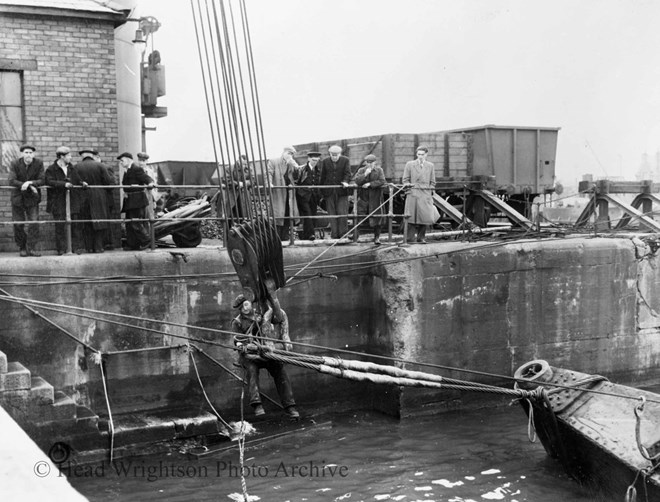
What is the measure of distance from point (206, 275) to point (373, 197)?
3.78m

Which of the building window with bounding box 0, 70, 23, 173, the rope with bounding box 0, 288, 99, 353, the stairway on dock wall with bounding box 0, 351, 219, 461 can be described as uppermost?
the building window with bounding box 0, 70, 23, 173

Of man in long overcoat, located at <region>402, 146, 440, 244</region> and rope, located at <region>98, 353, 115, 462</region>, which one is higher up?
man in long overcoat, located at <region>402, 146, 440, 244</region>

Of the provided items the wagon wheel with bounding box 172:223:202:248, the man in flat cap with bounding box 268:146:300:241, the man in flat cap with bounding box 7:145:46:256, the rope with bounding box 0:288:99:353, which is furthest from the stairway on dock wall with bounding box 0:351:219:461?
the man in flat cap with bounding box 268:146:300:241

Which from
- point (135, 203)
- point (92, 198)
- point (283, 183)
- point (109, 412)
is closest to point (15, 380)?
point (109, 412)

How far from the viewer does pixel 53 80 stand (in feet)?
43.5

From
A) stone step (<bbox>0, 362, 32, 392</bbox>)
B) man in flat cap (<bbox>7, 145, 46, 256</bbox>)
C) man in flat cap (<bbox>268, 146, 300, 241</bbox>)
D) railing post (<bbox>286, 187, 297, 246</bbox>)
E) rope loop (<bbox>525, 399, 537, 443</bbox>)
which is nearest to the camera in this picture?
stone step (<bbox>0, 362, 32, 392</bbox>)

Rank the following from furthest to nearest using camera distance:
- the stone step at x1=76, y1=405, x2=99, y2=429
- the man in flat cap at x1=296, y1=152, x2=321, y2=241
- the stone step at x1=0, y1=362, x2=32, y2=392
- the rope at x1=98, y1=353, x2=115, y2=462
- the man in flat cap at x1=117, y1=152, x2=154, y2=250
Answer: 1. the man in flat cap at x1=296, y1=152, x2=321, y2=241
2. the man in flat cap at x1=117, y1=152, x2=154, y2=250
3. the rope at x1=98, y1=353, x2=115, y2=462
4. the stone step at x1=76, y1=405, x2=99, y2=429
5. the stone step at x1=0, y1=362, x2=32, y2=392

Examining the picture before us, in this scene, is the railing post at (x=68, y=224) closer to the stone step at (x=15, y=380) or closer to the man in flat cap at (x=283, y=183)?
the stone step at (x=15, y=380)

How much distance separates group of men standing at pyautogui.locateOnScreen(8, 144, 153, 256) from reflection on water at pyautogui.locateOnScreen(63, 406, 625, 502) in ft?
11.7

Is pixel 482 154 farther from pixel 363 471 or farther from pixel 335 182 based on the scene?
pixel 363 471

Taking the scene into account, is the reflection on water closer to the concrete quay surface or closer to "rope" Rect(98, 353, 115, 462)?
"rope" Rect(98, 353, 115, 462)

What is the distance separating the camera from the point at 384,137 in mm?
18016

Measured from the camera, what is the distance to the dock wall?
11086 millimetres

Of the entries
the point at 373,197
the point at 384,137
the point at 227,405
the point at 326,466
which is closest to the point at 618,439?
the point at 326,466
